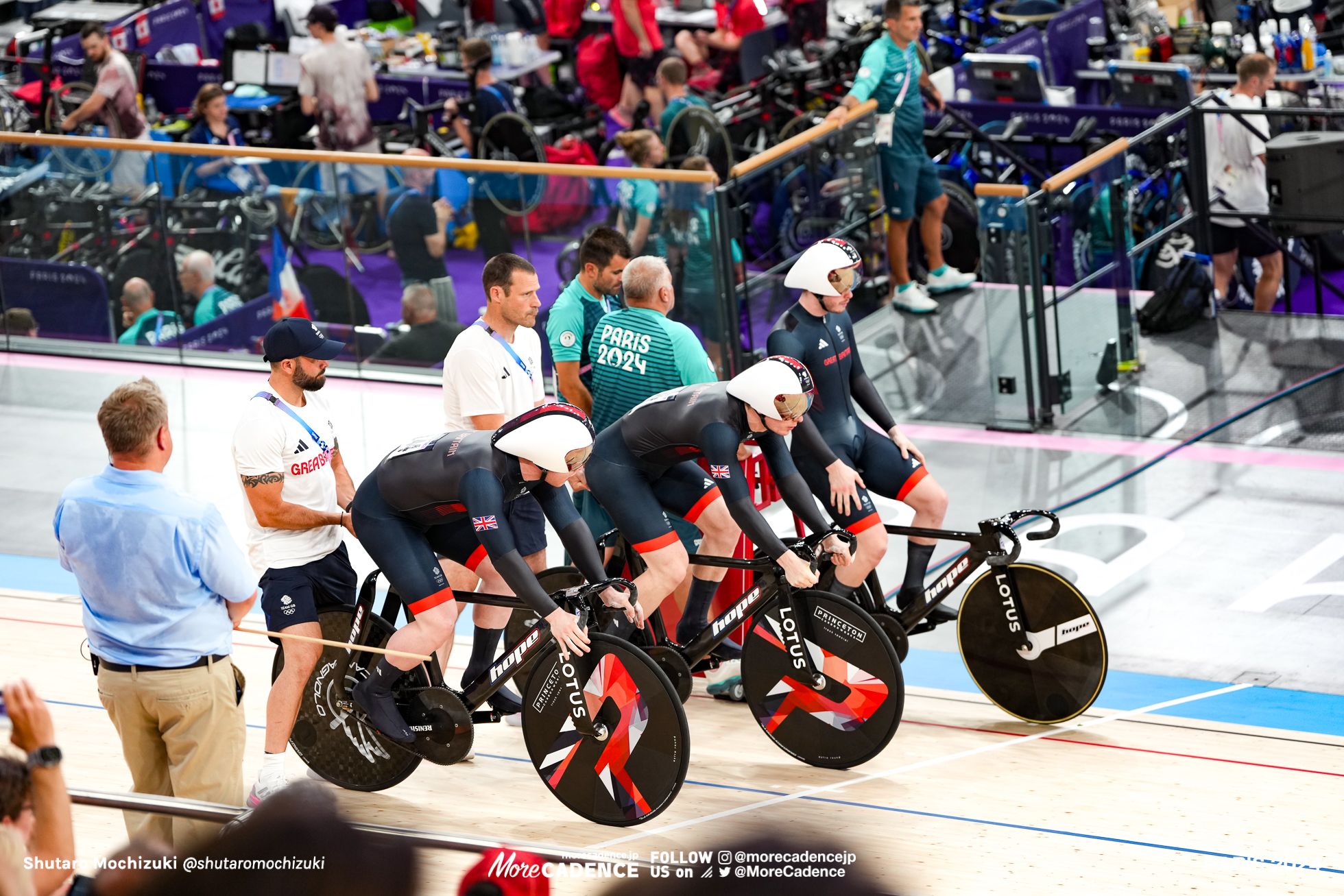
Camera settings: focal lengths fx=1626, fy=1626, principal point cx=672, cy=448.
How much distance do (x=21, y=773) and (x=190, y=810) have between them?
0.51m

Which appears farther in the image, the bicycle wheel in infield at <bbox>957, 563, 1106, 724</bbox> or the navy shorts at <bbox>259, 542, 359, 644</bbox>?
the bicycle wheel in infield at <bbox>957, 563, 1106, 724</bbox>

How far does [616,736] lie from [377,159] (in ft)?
19.1

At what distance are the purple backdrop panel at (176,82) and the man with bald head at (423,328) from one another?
8.01 meters

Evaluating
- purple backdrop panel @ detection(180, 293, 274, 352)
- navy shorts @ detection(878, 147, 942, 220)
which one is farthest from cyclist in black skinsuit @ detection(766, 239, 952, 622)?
purple backdrop panel @ detection(180, 293, 274, 352)

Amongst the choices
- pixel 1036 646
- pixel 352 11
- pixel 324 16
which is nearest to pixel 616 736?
pixel 1036 646

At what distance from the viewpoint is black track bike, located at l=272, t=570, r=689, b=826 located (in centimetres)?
552

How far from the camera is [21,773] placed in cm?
356

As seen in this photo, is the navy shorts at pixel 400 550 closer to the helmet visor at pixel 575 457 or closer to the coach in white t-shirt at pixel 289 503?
the coach in white t-shirt at pixel 289 503

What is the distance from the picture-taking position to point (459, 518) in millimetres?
5844

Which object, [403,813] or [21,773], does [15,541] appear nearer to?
[403,813]

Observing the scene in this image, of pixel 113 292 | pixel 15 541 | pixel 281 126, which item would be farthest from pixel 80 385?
pixel 281 126

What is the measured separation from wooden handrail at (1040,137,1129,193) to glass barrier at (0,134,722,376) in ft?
7.26

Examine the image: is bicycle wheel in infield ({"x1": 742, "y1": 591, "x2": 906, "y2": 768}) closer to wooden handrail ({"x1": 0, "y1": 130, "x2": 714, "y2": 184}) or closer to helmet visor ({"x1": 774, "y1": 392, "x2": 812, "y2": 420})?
helmet visor ({"x1": 774, "y1": 392, "x2": 812, "y2": 420})

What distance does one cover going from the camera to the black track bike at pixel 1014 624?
627cm
